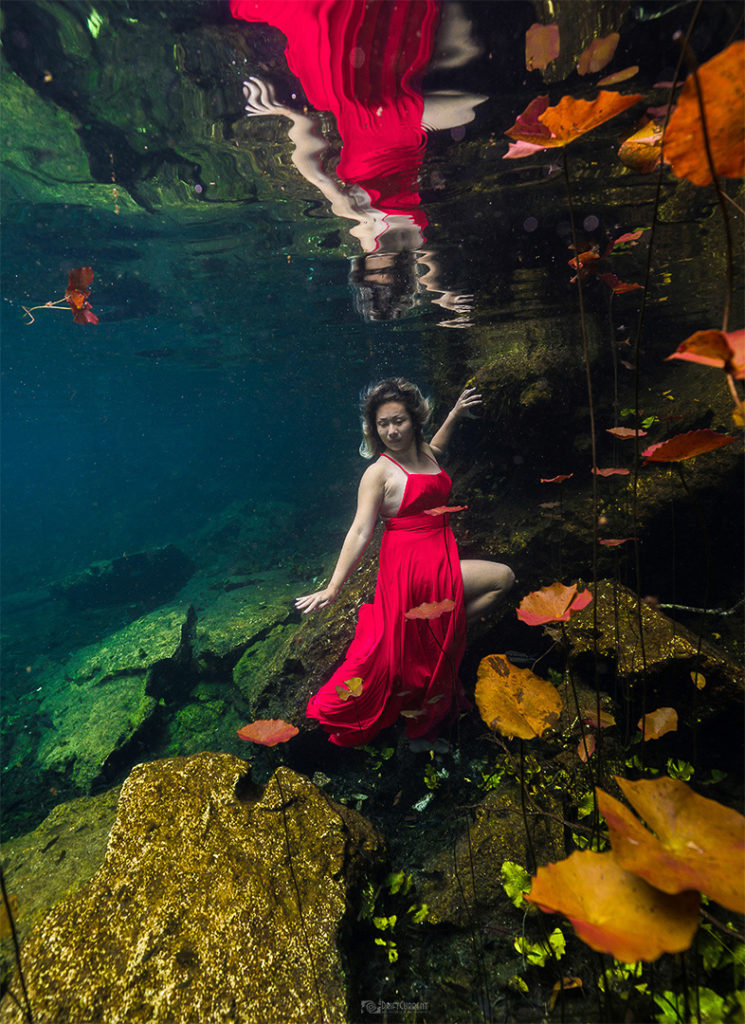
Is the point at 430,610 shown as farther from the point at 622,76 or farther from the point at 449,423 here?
the point at 449,423

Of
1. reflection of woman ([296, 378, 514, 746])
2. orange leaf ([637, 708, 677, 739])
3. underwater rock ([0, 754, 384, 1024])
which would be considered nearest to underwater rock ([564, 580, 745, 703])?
orange leaf ([637, 708, 677, 739])

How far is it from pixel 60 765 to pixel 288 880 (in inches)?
232

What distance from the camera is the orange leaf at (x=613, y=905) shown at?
96cm

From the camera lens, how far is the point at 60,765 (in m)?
6.25

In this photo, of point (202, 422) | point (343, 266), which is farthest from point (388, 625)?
point (202, 422)

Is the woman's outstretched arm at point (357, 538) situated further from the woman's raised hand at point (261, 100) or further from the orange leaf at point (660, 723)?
the woman's raised hand at point (261, 100)

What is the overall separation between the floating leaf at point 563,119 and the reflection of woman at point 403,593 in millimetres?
2752

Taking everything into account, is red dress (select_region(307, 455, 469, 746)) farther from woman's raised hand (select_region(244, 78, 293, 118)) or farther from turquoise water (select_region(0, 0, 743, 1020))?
woman's raised hand (select_region(244, 78, 293, 118))

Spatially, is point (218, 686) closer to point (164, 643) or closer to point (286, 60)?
point (164, 643)

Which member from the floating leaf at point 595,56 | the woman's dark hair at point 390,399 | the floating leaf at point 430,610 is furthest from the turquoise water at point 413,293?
the woman's dark hair at point 390,399

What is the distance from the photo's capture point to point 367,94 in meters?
4.57

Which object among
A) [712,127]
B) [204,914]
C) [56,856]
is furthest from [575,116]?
[56,856]

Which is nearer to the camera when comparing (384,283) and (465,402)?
(465,402)

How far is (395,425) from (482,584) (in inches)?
71.7
